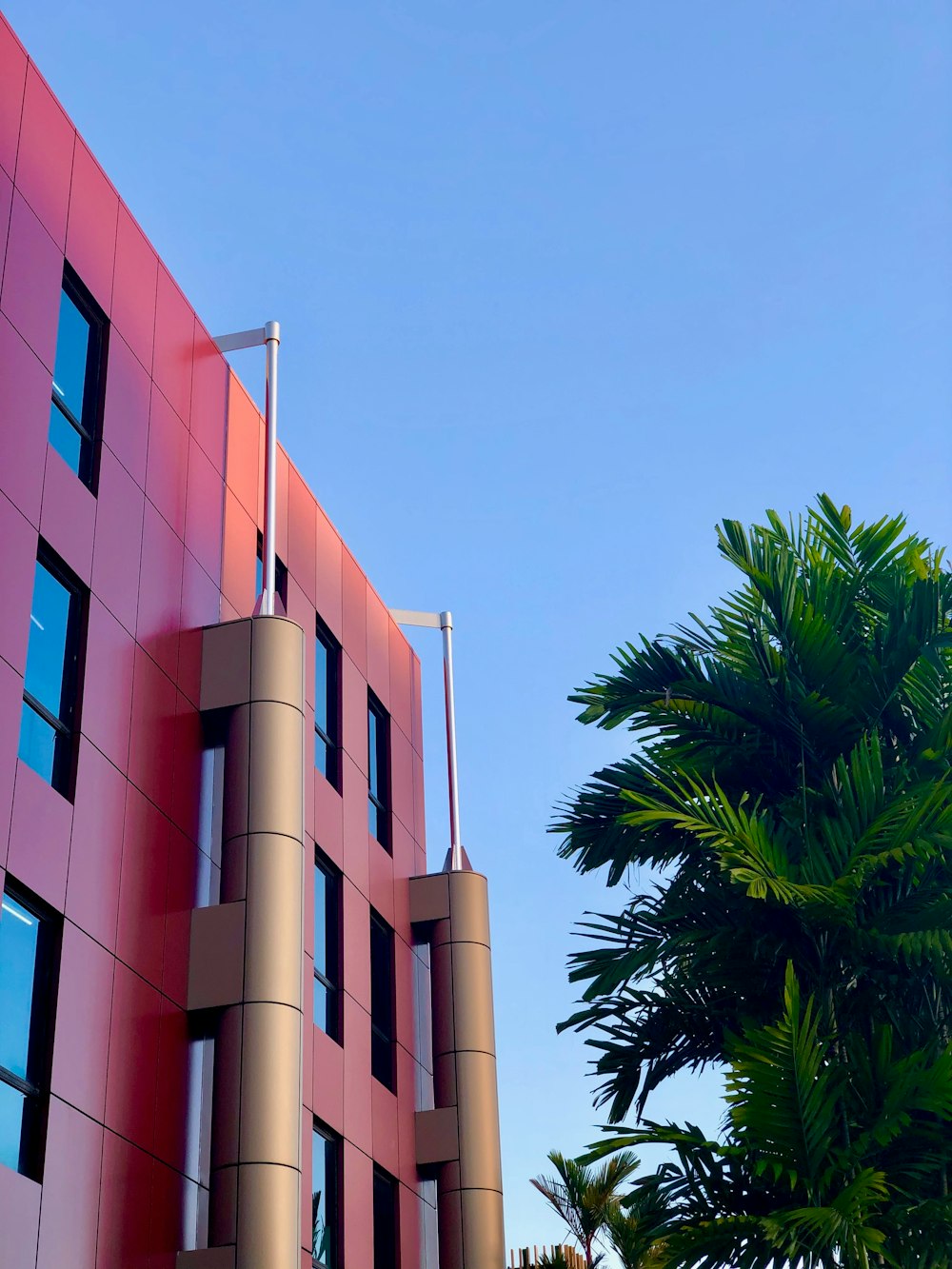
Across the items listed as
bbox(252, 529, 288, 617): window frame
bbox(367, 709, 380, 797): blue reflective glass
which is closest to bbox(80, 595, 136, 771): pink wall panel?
bbox(252, 529, 288, 617): window frame

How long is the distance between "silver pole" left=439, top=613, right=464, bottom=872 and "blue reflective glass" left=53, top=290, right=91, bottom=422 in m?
8.26

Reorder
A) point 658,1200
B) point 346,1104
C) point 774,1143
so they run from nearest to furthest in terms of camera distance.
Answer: point 774,1143, point 658,1200, point 346,1104

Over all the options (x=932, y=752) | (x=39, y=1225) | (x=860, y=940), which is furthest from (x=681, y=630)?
(x=39, y=1225)

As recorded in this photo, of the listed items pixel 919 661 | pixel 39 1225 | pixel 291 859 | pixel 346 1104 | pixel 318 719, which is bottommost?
pixel 39 1225

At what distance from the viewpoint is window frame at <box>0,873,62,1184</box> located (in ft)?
33.4

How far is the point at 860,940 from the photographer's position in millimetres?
11953

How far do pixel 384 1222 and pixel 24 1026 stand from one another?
7172 mm

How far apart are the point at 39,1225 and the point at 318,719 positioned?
7.88m

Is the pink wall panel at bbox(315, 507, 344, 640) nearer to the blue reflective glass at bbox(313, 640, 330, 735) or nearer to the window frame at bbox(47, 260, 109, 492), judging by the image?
the blue reflective glass at bbox(313, 640, 330, 735)

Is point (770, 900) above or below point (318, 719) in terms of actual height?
below

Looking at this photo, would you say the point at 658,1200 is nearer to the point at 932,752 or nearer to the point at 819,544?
the point at 932,752

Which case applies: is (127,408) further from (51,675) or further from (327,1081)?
(327,1081)

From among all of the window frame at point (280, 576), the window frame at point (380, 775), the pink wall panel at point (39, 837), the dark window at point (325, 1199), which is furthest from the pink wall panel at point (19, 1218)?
the window frame at point (380, 775)

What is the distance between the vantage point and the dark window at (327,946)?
51.3ft
